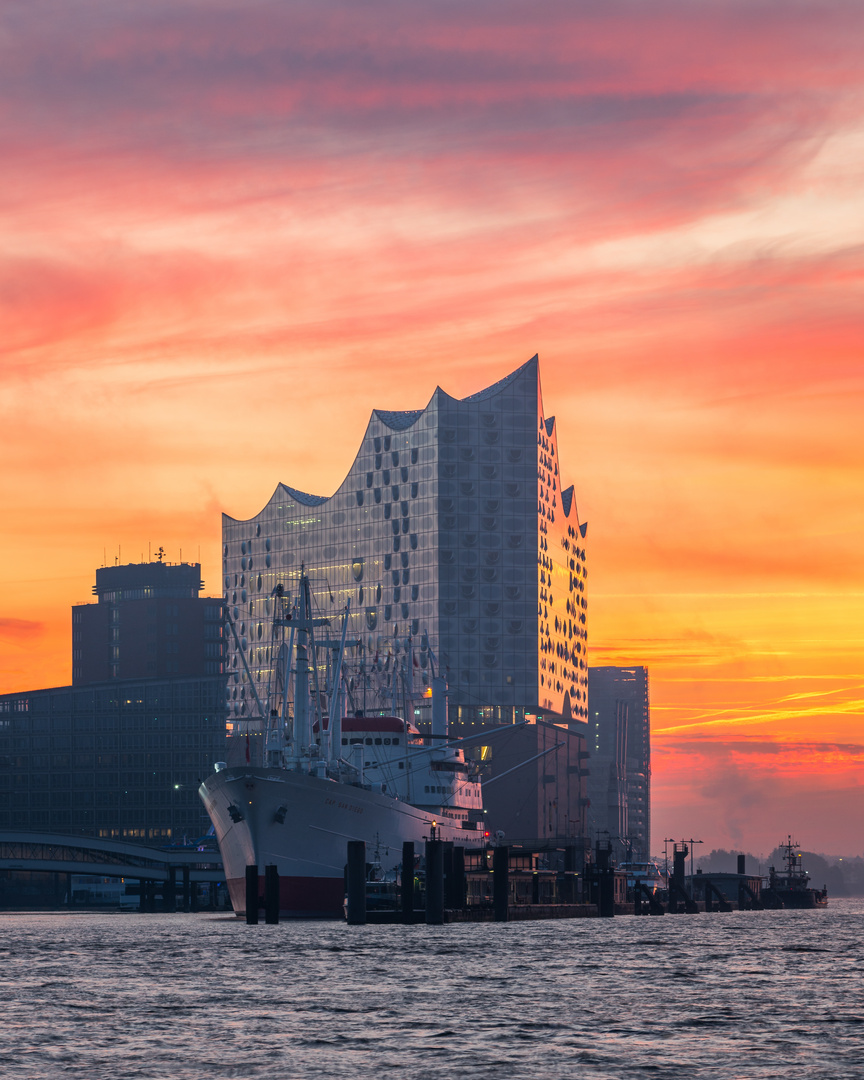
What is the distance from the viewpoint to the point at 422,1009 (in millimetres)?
69500

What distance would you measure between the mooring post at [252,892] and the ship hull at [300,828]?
9.63 feet

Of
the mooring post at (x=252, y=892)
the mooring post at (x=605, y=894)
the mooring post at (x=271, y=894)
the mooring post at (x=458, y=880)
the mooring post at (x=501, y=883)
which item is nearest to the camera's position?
the mooring post at (x=271, y=894)

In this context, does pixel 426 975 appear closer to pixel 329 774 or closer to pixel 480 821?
pixel 329 774

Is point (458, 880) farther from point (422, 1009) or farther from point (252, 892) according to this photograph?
point (422, 1009)

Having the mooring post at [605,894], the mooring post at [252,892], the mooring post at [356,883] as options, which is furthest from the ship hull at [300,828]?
the mooring post at [605,894]

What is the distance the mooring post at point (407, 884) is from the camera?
12407cm

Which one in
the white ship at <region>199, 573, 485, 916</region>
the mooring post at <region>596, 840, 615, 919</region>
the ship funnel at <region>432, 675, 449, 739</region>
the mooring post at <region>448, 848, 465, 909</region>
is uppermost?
the ship funnel at <region>432, 675, 449, 739</region>

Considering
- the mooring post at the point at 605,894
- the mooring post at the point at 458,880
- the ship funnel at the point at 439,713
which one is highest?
the ship funnel at the point at 439,713

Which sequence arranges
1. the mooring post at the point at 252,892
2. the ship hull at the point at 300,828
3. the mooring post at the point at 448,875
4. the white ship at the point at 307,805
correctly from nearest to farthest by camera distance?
the mooring post at the point at 252,892
the ship hull at the point at 300,828
the white ship at the point at 307,805
the mooring post at the point at 448,875

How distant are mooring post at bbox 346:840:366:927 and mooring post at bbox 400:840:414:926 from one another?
341 cm

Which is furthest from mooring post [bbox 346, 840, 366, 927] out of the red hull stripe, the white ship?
the white ship

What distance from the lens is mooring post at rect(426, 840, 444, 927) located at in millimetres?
122875

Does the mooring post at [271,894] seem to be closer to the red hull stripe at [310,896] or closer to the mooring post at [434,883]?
the red hull stripe at [310,896]

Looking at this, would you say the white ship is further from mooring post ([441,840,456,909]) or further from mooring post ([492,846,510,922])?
mooring post ([492,846,510,922])
